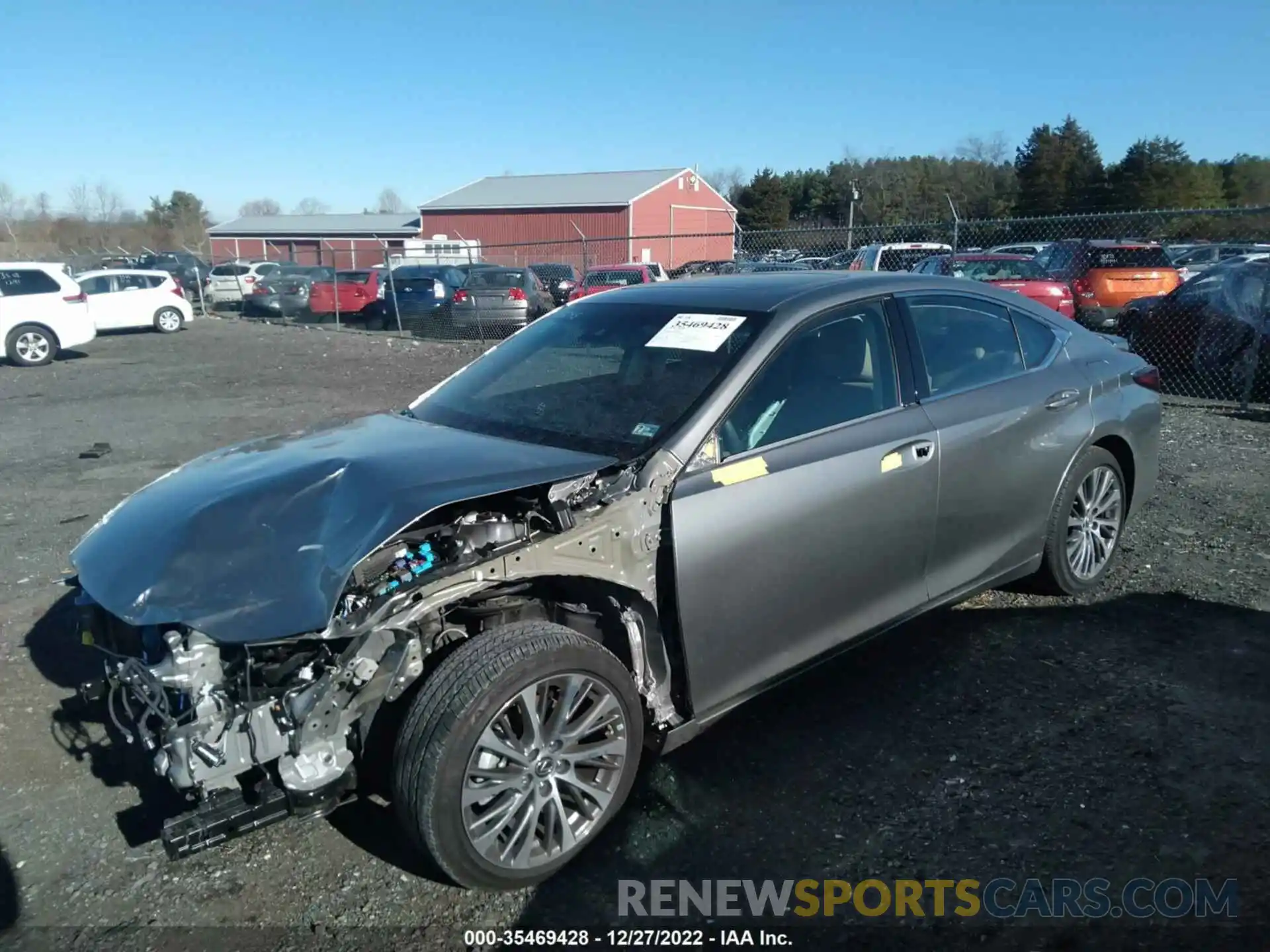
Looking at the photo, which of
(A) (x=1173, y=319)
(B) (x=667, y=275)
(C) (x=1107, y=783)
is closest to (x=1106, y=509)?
(C) (x=1107, y=783)

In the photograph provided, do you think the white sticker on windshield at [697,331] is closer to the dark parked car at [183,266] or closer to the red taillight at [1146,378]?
the red taillight at [1146,378]

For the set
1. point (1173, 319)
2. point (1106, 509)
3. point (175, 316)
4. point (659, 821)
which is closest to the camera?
point (659, 821)

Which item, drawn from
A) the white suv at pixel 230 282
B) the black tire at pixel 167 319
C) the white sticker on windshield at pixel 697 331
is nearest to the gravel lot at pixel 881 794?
the white sticker on windshield at pixel 697 331

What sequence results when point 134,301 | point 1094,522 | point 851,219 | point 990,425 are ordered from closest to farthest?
point 990,425, point 1094,522, point 134,301, point 851,219

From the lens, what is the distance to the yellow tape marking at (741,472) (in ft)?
10.2

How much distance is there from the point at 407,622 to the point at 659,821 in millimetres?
1143

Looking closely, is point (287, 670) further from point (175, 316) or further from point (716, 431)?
point (175, 316)

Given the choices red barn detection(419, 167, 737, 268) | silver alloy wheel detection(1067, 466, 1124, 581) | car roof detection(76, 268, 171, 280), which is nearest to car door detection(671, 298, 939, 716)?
silver alloy wheel detection(1067, 466, 1124, 581)

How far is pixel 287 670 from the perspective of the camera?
2627 mm

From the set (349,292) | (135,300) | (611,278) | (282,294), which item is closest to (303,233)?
(282,294)

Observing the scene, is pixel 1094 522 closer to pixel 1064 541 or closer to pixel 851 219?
pixel 1064 541

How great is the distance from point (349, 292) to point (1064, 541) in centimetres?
2195

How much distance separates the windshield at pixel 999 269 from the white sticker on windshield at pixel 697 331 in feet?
37.7

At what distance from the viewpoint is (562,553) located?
2.87 meters
